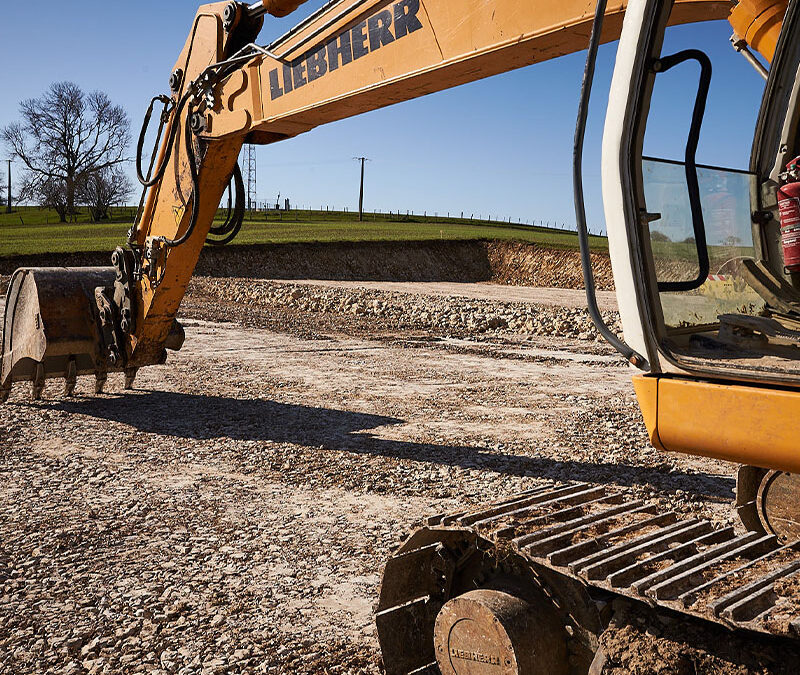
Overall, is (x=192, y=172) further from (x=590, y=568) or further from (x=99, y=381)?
(x=590, y=568)

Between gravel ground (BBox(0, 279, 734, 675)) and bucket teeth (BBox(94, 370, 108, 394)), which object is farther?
bucket teeth (BBox(94, 370, 108, 394))

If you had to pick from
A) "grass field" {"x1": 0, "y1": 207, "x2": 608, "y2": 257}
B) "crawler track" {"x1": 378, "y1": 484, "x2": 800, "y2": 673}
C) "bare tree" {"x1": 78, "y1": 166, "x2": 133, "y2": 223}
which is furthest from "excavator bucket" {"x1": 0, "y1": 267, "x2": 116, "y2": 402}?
"bare tree" {"x1": 78, "y1": 166, "x2": 133, "y2": 223}

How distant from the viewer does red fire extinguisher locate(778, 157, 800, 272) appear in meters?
2.67

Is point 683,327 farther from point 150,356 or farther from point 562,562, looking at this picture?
point 150,356

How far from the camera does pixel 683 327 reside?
267 cm

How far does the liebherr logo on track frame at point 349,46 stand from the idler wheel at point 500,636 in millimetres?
2932

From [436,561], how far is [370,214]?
62602 millimetres

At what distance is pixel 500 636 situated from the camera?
260 centimetres

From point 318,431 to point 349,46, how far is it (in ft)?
12.7

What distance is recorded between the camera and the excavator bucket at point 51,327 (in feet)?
26.0

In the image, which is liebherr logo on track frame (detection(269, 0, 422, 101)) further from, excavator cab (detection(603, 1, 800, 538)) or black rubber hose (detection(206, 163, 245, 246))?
excavator cab (detection(603, 1, 800, 538))

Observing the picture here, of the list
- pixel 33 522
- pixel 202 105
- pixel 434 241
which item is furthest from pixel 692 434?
pixel 434 241

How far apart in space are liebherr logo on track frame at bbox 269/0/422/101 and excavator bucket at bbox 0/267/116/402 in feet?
12.2

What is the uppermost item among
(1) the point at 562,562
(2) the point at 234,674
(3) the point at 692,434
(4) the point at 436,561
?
(3) the point at 692,434
